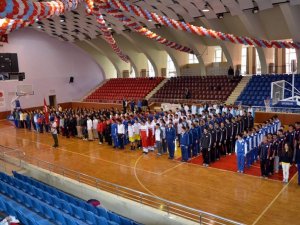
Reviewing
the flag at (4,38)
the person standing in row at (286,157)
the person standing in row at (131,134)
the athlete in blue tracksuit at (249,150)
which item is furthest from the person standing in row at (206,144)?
the flag at (4,38)

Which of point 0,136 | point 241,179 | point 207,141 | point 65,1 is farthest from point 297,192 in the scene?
point 0,136

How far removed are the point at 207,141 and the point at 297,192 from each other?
358cm

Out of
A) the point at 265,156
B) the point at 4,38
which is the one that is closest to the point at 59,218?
the point at 265,156

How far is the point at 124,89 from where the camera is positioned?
101ft

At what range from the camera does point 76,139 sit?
17.6 metres

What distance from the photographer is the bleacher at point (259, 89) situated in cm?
2089

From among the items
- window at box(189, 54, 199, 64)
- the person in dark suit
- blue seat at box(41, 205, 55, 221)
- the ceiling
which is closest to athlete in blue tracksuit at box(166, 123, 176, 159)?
blue seat at box(41, 205, 55, 221)

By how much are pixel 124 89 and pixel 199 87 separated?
28.5ft

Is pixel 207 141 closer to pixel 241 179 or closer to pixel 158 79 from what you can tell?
pixel 241 179

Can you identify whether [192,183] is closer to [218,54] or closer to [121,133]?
[121,133]

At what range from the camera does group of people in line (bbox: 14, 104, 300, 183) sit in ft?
33.2

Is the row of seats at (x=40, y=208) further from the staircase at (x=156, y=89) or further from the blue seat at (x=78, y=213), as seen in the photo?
the staircase at (x=156, y=89)

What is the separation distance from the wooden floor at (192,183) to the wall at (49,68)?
48.6 feet

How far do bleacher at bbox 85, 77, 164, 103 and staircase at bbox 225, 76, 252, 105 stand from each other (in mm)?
8684
